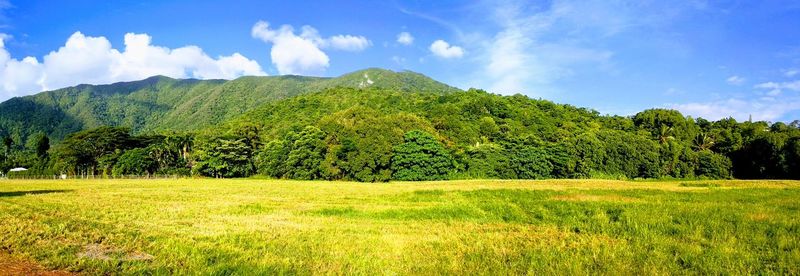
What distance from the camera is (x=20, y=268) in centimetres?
775

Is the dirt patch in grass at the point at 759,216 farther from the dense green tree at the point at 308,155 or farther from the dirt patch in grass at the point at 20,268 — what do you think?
the dense green tree at the point at 308,155

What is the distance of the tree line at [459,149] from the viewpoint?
83.6m

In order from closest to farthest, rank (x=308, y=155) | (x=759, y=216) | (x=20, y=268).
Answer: (x=20, y=268) → (x=759, y=216) → (x=308, y=155)

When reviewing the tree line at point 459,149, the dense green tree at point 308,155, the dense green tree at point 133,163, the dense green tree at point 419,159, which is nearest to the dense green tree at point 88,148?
the tree line at point 459,149

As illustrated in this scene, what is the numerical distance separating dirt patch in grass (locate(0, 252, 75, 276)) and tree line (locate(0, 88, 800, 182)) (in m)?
72.6

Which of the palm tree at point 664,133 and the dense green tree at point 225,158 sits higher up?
the palm tree at point 664,133

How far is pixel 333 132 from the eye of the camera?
8781 centimetres

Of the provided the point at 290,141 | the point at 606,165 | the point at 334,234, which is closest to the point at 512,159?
the point at 606,165

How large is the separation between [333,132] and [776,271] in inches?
3228

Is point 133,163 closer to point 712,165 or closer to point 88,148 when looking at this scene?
point 88,148

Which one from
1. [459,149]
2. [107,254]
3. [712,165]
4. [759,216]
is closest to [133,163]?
[459,149]

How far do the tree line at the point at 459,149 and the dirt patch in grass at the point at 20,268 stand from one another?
72.6 m

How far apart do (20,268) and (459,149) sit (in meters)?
90.4

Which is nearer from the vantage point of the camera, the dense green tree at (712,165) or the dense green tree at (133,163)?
the dense green tree at (712,165)
